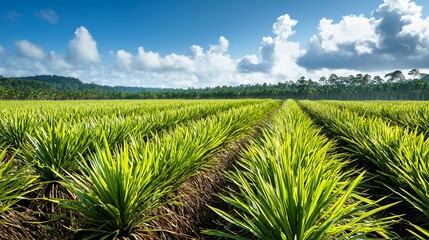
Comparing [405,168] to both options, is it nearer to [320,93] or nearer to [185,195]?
[185,195]

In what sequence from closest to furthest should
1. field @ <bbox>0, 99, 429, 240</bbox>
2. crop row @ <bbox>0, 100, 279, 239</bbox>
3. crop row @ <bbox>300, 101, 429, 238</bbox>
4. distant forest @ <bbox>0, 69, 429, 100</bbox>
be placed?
field @ <bbox>0, 99, 429, 240</bbox> → crop row @ <bbox>0, 100, 279, 239</bbox> → crop row @ <bbox>300, 101, 429, 238</bbox> → distant forest @ <bbox>0, 69, 429, 100</bbox>

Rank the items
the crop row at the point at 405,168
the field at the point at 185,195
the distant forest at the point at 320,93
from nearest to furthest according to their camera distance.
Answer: the field at the point at 185,195
the crop row at the point at 405,168
the distant forest at the point at 320,93

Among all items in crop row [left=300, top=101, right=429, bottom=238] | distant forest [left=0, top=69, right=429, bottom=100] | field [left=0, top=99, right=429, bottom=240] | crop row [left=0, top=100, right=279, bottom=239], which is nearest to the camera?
field [left=0, top=99, right=429, bottom=240]

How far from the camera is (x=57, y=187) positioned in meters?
2.51

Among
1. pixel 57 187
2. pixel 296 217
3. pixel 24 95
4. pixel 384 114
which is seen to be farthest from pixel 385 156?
pixel 24 95

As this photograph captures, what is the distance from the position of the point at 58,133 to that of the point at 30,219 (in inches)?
34.8

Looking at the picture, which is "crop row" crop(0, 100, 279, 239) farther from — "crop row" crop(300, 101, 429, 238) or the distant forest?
the distant forest

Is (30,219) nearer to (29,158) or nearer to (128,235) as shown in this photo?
(29,158)

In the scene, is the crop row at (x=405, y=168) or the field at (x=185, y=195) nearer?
the field at (x=185, y=195)

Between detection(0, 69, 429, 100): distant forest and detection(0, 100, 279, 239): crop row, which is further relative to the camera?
detection(0, 69, 429, 100): distant forest

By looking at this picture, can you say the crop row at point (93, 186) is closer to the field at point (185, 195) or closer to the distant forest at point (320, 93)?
the field at point (185, 195)

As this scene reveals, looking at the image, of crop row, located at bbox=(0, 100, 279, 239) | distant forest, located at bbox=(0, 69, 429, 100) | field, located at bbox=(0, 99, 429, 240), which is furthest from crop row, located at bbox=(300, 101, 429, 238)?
distant forest, located at bbox=(0, 69, 429, 100)

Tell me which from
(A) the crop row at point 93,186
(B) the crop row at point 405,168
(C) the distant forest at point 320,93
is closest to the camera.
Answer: (A) the crop row at point 93,186

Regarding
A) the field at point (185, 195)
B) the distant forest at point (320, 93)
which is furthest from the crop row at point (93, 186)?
the distant forest at point (320, 93)
